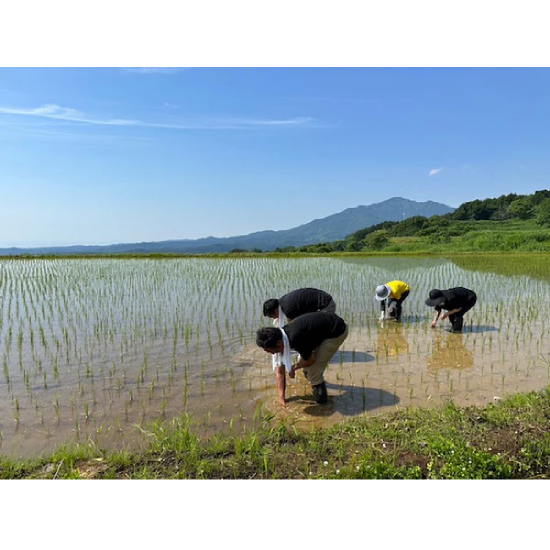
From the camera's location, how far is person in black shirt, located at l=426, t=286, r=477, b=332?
22.1 ft

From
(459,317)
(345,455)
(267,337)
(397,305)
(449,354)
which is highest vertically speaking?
(267,337)

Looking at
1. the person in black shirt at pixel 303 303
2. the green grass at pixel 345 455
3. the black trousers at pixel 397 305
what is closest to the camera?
the green grass at pixel 345 455

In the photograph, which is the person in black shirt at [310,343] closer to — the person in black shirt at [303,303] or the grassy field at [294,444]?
the grassy field at [294,444]

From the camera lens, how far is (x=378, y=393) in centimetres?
437

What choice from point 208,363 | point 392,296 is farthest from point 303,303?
point 392,296

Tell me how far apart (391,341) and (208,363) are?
117 inches

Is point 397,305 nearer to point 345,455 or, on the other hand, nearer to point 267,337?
point 267,337

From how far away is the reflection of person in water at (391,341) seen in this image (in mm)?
5859

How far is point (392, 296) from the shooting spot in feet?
24.7

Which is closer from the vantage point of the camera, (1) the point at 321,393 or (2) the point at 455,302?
(1) the point at 321,393

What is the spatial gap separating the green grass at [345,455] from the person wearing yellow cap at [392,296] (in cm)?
432

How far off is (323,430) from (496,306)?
7.16 m

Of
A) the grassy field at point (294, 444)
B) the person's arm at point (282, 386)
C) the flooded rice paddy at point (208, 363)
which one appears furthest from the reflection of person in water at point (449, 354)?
the person's arm at point (282, 386)
